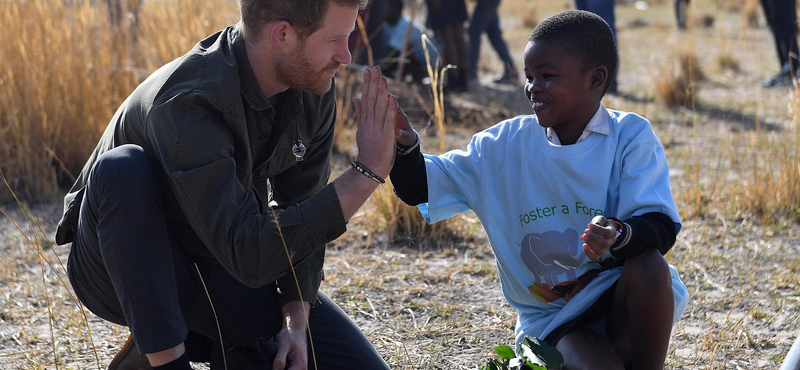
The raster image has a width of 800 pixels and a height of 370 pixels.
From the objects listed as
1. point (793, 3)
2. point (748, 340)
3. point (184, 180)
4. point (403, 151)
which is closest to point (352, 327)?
point (403, 151)

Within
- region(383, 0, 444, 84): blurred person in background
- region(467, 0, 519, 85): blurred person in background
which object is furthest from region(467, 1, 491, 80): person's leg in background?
region(383, 0, 444, 84): blurred person in background

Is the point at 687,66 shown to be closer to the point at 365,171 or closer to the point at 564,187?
the point at 564,187

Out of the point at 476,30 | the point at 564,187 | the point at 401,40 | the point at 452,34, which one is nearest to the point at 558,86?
the point at 564,187

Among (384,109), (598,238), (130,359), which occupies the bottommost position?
(130,359)

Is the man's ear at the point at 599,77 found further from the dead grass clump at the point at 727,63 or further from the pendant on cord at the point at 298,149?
the dead grass clump at the point at 727,63

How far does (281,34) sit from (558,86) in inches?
27.8

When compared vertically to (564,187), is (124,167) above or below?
above

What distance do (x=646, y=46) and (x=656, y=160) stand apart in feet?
30.3

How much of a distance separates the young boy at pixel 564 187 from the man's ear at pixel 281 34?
1.13 ft

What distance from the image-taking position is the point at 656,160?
7.06 feet

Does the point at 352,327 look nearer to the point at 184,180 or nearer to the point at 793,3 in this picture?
the point at 184,180

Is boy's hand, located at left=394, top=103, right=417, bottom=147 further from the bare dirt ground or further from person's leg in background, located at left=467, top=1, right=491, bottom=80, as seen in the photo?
person's leg in background, located at left=467, top=1, right=491, bottom=80

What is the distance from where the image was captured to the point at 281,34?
2.05m

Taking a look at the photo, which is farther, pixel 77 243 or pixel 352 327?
pixel 352 327
